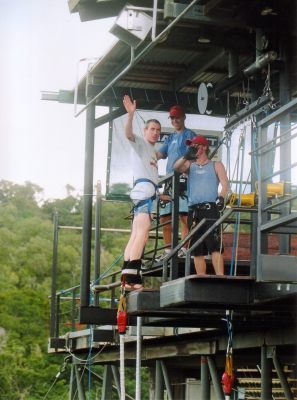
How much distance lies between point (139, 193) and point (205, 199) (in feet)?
2.88

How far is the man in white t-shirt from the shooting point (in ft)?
36.6

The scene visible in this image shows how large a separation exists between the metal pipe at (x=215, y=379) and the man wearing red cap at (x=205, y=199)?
137 inches

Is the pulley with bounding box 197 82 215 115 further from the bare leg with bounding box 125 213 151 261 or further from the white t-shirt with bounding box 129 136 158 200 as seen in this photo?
the bare leg with bounding box 125 213 151 261

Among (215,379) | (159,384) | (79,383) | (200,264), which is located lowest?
(79,383)

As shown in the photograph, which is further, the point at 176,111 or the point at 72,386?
the point at 72,386

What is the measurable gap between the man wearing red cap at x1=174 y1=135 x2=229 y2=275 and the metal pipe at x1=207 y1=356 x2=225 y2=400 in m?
3.47

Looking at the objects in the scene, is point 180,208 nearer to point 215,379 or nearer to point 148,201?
point 148,201

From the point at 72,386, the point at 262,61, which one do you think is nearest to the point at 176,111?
the point at 262,61

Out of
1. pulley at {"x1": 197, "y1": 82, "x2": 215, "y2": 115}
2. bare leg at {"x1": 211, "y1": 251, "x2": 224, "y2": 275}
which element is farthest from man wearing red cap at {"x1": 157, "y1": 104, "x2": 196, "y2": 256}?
bare leg at {"x1": 211, "y1": 251, "x2": 224, "y2": 275}

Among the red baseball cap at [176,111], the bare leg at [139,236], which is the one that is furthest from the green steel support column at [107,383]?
the bare leg at [139,236]

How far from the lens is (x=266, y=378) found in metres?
12.5

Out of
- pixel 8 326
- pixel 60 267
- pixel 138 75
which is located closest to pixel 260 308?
pixel 138 75

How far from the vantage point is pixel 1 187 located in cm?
8500

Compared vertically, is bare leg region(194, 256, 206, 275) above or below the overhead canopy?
below
